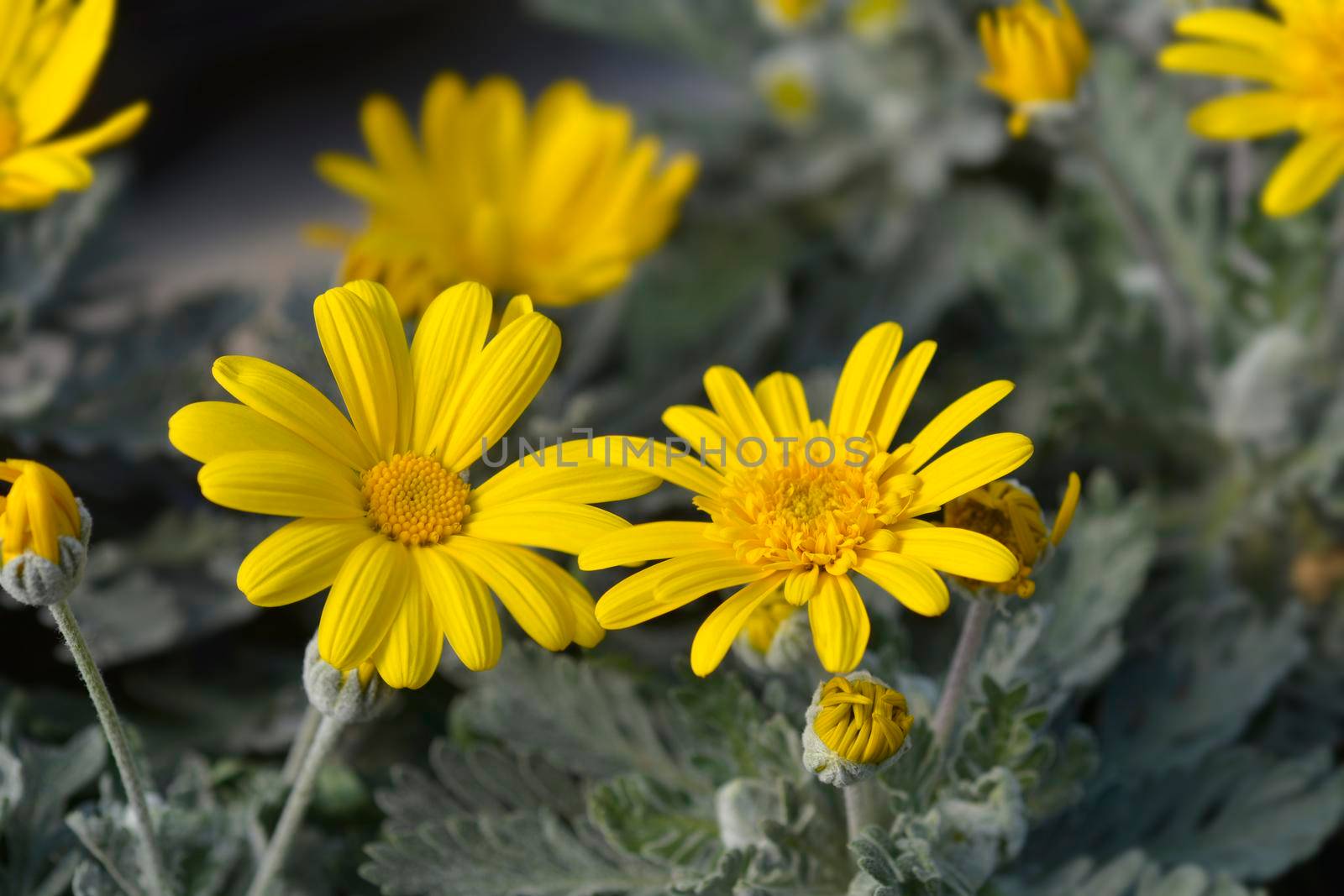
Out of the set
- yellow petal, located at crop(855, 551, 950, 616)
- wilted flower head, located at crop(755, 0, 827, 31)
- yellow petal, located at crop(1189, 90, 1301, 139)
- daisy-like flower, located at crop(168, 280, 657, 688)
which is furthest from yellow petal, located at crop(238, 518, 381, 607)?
wilted flower head, located at crop(755, 0, 827, 31)

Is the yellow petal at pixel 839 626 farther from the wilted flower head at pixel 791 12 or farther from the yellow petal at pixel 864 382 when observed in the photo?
the wilted flower head at pixel 791 12

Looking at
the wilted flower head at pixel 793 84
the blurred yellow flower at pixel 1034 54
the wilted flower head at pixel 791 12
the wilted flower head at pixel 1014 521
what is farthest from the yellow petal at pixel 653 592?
the wilted flower head at pixel 793 84

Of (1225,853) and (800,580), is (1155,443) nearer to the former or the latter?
(1225,853)

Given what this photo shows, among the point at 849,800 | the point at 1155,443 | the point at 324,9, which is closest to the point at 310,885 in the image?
the point at 849,800

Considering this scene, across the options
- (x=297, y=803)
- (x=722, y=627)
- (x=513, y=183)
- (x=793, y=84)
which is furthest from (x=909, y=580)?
(x=793, y=84)

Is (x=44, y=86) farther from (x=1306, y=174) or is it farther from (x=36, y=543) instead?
(x=1306, y=174)
